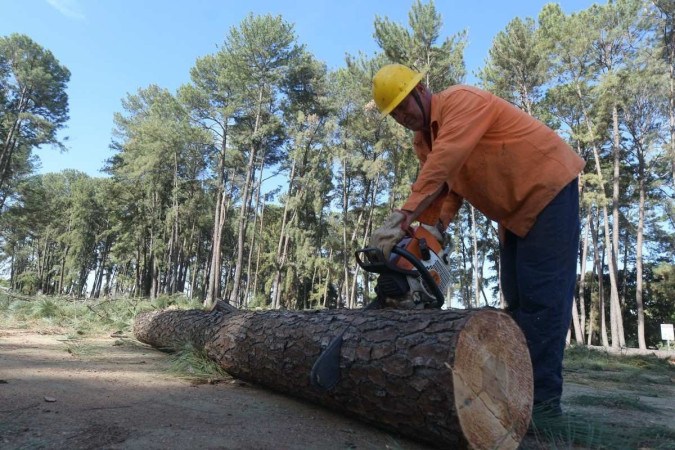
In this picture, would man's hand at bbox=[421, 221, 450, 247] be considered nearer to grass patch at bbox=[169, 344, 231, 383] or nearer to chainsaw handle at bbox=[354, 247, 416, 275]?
chainsaw handle at bbox=[354, 247, 416, 275]

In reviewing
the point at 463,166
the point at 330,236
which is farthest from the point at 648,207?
the point at 463,166

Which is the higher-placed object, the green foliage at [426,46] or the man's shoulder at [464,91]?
the green foliage at [426,46]

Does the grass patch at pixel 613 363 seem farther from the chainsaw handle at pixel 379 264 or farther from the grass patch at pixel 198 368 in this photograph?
the chainsaw handle at pixel 379 264

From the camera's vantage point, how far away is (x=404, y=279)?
2.13 m

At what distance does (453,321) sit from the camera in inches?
66.6

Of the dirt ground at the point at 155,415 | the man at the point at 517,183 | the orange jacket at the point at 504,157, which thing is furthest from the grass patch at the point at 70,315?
the orange jacket at the point at 504,157

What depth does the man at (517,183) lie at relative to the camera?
86.7 inches

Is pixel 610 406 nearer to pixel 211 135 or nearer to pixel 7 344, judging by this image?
pixel 7 344

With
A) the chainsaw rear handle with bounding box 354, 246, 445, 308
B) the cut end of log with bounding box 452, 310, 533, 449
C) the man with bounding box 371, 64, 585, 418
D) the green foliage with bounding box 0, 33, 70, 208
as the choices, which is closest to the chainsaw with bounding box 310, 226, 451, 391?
the chainsaw rear handle with bounding box 354, 246, 445, 308

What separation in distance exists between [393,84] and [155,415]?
2.07 meters

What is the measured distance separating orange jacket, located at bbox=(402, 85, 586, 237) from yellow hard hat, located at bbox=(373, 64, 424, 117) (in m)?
0.18

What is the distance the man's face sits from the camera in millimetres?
2406

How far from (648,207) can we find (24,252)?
5696cm

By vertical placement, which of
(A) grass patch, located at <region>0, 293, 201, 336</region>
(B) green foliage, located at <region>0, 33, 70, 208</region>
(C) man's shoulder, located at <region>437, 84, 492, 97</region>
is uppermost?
(B) green foliage, located at <region>0, 33, 70, 208</region>
